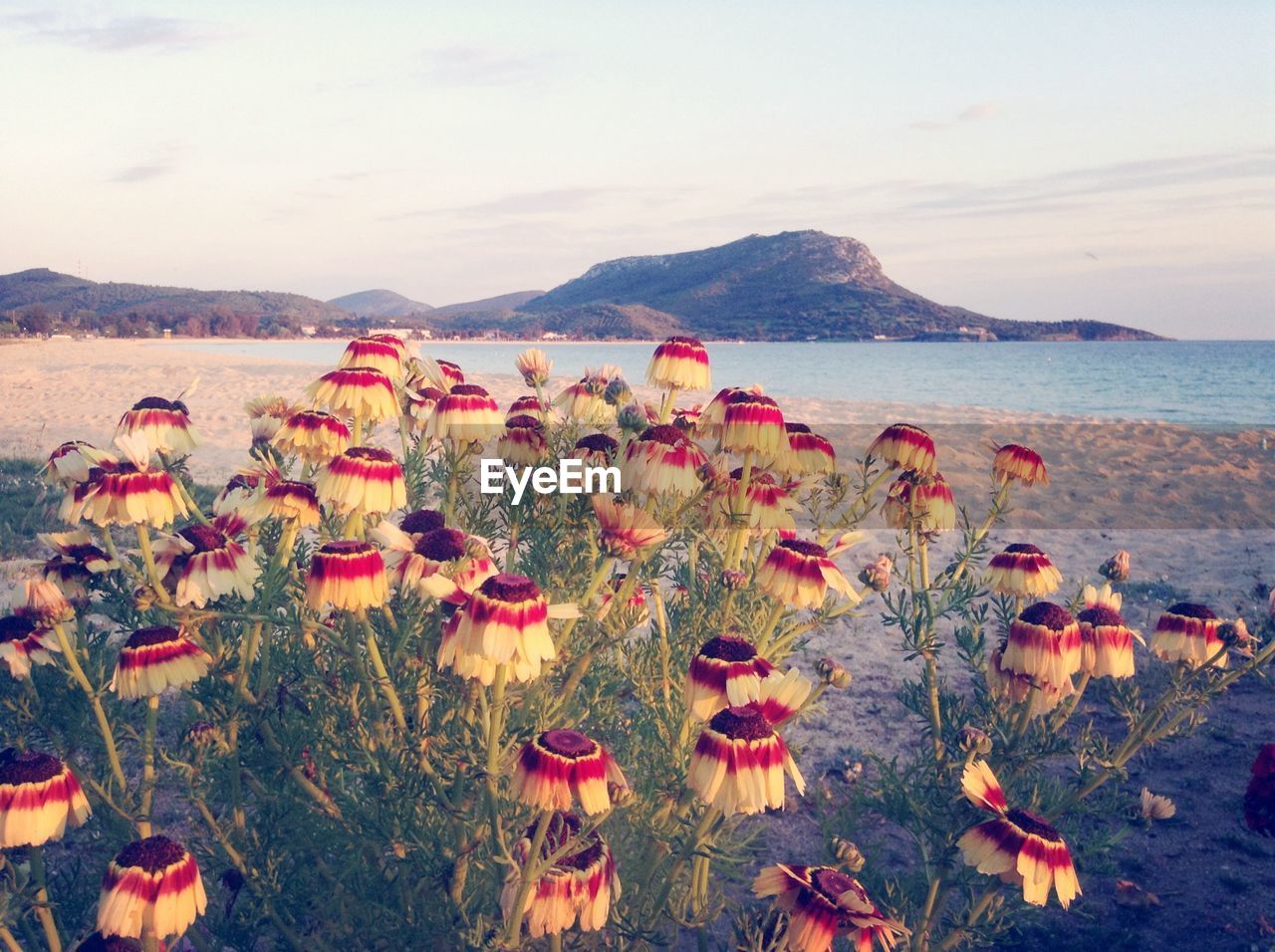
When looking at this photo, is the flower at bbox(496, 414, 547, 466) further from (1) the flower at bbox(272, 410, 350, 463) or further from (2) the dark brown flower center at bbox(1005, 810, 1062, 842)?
(2) the dark brown flower center at bbox(1005, 810, 1062, 842)

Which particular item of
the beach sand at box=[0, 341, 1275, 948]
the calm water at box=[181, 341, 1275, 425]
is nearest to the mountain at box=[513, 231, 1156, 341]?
the calm water at box=[181, 341, 1275, 425]

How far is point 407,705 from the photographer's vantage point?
9.05 feet

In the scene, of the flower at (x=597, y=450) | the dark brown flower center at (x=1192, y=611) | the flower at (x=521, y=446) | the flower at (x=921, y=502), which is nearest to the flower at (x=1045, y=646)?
the flower at (x=921, y=502)

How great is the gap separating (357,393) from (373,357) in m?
0.24

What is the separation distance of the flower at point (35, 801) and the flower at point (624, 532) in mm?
1378

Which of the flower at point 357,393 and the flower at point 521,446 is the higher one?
the flower at point 357,393

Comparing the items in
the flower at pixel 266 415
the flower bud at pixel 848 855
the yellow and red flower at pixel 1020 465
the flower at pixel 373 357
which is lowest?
the flower bud at pixel 848 855

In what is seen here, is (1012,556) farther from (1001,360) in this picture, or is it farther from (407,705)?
(1001,360)

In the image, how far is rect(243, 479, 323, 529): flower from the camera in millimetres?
2428

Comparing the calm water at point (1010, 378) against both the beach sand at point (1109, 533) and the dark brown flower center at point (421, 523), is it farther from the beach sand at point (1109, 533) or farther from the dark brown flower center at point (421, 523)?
the dark brown flower center at point (421, 523)

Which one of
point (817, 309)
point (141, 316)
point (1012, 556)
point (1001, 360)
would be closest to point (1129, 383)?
point (1001, 360)

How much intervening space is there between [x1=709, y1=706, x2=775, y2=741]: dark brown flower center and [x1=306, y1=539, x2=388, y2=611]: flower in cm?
84

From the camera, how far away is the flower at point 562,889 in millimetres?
1971

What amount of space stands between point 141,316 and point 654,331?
186 feet
